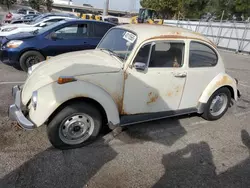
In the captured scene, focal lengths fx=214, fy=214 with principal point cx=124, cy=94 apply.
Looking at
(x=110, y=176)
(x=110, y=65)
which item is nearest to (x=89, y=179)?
(x=110, y=176)

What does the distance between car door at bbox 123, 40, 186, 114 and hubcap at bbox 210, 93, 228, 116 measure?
1.01 metres

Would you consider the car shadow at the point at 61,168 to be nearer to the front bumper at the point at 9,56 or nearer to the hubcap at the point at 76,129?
the hubcap at the point at 76,129

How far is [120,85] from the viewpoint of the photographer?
3.23 meters

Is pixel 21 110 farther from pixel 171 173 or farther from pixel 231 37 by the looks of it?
pixel 231 37

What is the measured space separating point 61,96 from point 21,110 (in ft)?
2.32

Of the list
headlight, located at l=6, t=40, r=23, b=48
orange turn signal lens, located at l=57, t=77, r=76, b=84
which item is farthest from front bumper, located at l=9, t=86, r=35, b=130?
headlight, located at l=6, t=40, r=23, b=48

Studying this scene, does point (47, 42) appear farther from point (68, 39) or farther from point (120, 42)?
point (120, 42)

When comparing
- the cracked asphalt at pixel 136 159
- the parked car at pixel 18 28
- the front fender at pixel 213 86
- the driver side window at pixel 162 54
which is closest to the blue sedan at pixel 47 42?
the parked car at pixel 18 28

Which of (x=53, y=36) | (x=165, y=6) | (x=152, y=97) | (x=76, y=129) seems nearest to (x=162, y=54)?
(x=152, y=97)

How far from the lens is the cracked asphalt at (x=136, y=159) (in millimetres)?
2691

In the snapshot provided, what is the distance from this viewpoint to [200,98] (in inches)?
163

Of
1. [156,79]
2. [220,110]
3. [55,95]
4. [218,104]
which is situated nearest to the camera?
[55,95]

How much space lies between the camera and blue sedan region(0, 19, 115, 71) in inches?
249

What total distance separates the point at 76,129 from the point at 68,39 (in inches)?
176
